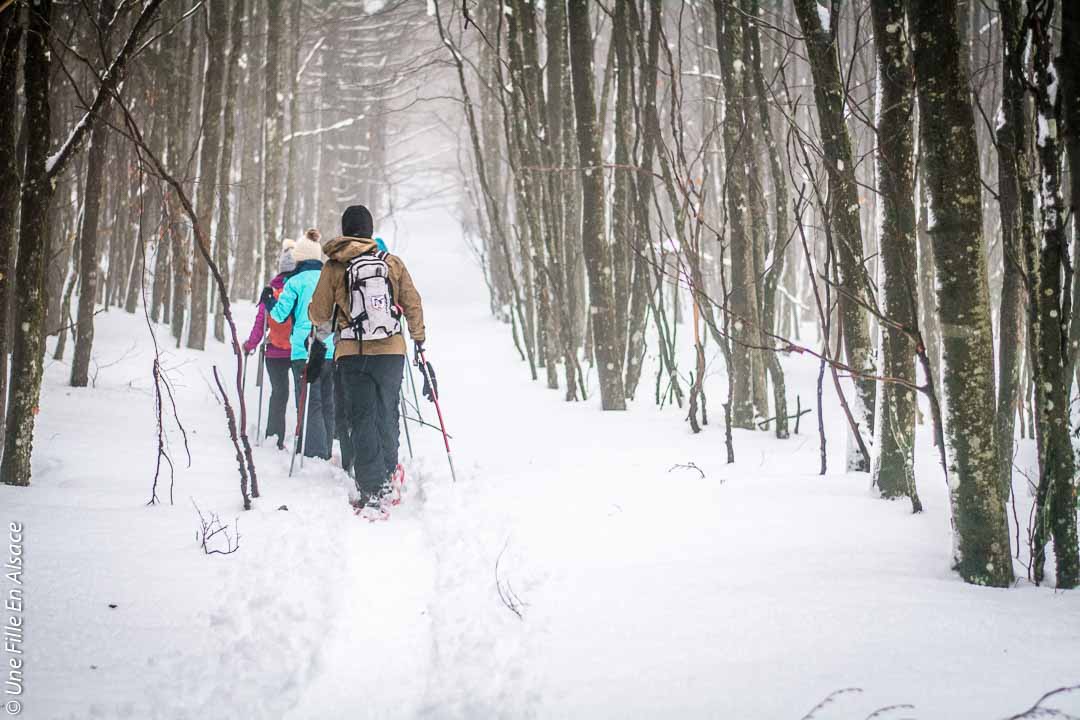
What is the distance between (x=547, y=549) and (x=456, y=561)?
1.66ft

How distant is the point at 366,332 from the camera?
4.84 m

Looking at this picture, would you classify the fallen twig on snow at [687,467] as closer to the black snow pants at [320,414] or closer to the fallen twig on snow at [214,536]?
the fallen twig on snow at [214,536]

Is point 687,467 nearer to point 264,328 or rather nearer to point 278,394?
point 278,394

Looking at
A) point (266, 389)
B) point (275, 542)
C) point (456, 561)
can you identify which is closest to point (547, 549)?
point (456, 561)

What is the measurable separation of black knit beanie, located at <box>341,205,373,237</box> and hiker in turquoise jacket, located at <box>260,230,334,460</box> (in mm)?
1248

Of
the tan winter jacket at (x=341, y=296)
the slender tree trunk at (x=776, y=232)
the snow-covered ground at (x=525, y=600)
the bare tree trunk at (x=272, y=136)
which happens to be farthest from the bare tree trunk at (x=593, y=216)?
the bare tree trunk at (x=272, y=136)

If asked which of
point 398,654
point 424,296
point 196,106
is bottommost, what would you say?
point 398,654

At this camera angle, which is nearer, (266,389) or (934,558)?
(934,558)

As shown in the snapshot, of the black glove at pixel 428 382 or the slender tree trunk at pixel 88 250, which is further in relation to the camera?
the slender tree trunk at pixel 88 250

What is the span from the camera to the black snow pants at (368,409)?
491cm

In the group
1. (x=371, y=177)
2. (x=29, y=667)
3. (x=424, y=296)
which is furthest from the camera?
(x=371, y=177)

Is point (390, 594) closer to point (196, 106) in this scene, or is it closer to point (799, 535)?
point (799, 535)

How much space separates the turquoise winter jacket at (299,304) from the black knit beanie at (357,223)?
1265 mm

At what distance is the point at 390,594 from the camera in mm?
3398
